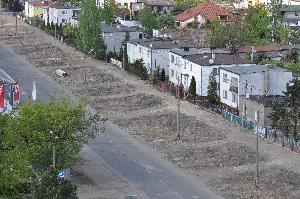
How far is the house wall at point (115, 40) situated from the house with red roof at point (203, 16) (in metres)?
15.2

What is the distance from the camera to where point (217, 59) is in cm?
5528

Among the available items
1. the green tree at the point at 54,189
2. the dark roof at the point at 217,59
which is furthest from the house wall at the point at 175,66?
the green tree at the point at 54,189

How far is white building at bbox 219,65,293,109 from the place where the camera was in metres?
50.0

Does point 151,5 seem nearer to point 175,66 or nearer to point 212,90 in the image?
point 175,66

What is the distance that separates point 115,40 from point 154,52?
474 inches

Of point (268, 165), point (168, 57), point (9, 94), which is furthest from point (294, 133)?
point (168, 57)

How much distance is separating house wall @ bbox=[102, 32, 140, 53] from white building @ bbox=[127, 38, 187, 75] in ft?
25.5

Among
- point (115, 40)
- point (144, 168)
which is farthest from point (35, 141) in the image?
point (115, 40)

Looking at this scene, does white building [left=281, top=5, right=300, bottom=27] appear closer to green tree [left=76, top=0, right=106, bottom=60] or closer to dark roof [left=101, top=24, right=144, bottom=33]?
dark roof [left=101, top=24, right=144, bottom=33]

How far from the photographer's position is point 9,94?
4222 cm

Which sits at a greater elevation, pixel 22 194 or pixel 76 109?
pixel 76 109

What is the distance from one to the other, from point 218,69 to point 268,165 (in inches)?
623

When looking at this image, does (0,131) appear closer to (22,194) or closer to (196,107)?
(22,194)

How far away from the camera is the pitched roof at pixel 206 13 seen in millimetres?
88438
